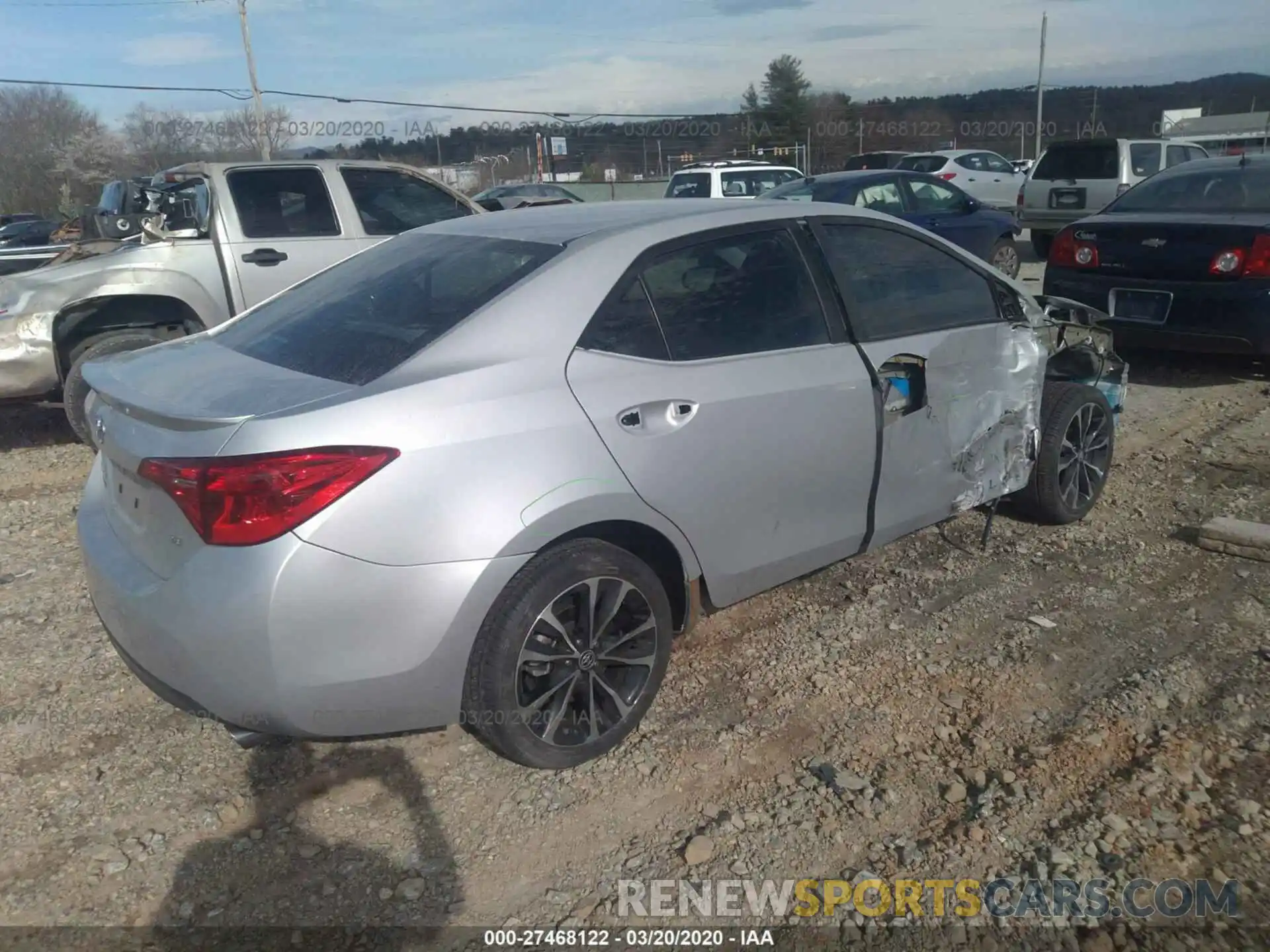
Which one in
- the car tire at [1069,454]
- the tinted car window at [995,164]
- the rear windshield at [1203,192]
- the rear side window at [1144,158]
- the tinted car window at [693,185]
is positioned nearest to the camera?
the car tire at [1069,454]

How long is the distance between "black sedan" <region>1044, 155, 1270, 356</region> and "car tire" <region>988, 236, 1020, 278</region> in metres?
3.83

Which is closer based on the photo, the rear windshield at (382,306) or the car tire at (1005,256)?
the rear windshield at (382,306)

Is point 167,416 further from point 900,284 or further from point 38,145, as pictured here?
point 38,145

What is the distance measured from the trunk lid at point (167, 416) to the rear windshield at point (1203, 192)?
7.28m

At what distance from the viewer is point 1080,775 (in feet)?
9.66

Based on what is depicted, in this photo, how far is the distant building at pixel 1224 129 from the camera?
103 ft

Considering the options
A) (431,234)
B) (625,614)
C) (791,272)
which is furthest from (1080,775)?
(431,234)

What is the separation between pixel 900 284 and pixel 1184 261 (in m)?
4.19

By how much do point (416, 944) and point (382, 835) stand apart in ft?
1.45

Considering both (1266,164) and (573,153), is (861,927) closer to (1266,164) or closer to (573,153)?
(1266,164)

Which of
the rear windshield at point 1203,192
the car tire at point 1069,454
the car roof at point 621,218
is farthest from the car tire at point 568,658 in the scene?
the rear windshield at point 1203,192

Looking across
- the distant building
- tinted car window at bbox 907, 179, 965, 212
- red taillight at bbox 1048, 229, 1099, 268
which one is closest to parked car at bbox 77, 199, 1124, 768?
red taillight at bbox 1048, 229, 1099, 268

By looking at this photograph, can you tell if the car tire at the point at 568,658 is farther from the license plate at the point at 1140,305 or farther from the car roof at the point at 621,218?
the license plate at the point at 1140,305

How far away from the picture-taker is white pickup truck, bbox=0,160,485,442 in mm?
6258
